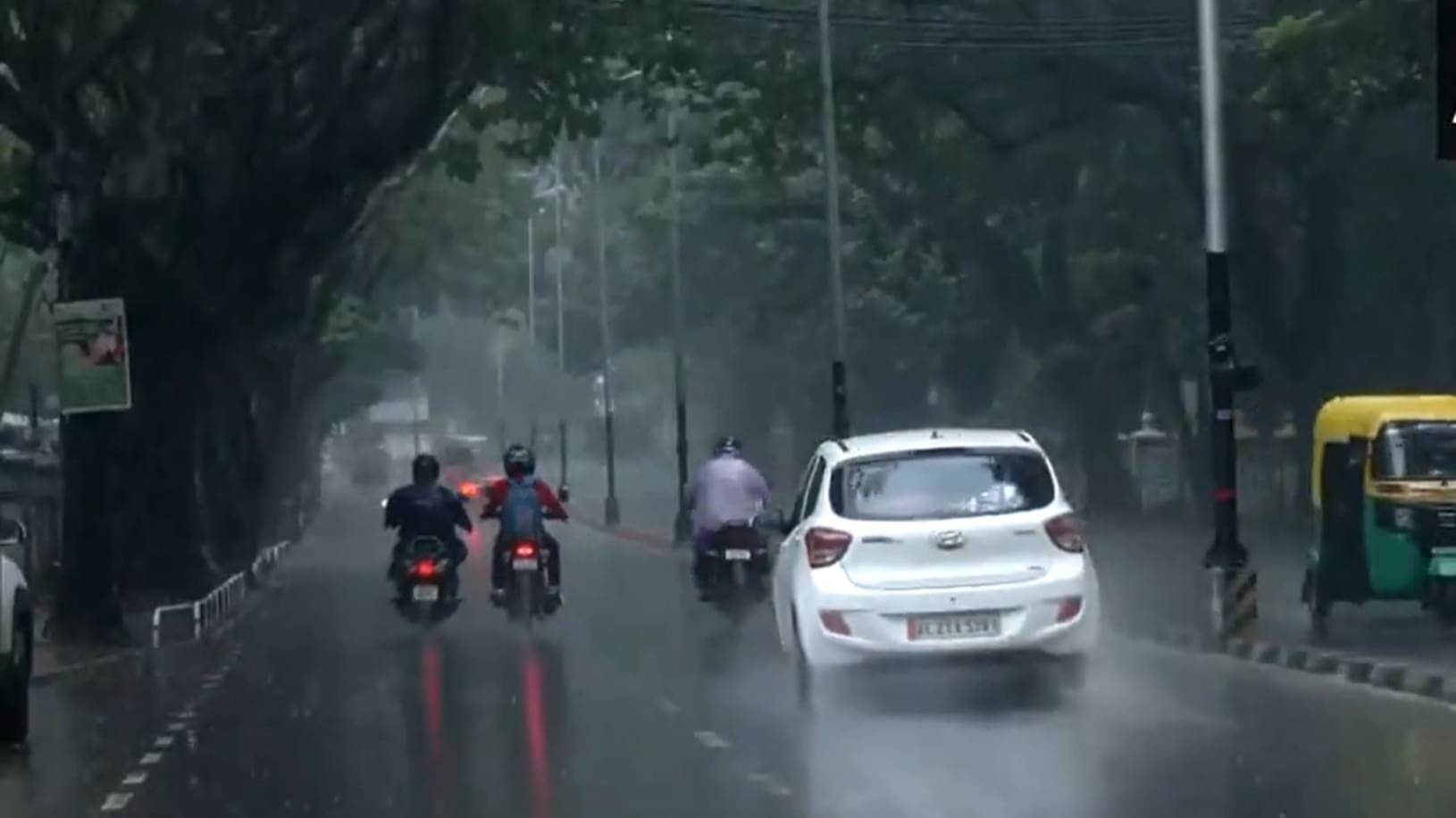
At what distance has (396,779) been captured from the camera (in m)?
16.1

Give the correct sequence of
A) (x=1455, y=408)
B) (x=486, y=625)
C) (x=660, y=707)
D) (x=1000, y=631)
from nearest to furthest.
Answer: (x=1000, y=631) → (x=660, y=707) → (x=1455, y=408) → (x=486, y=625)

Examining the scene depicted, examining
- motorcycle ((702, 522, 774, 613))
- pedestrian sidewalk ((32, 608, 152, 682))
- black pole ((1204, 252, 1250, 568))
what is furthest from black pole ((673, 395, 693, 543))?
black pole ((1204, 252, 1250, 568))

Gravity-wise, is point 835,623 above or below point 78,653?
above

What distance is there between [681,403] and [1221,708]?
39.6 metres

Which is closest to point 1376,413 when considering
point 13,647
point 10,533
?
point 10,533

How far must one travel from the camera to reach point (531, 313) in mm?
106312

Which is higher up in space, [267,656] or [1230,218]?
[1230,218]

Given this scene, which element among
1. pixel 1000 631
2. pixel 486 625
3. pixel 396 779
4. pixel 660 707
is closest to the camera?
pixel 396 779

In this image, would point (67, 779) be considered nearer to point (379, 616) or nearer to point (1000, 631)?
point (1000, 631)

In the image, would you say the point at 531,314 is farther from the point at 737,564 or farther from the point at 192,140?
the point at 737,564

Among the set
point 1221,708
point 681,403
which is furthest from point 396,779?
point 681,403

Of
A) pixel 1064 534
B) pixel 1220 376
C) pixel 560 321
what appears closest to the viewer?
pixel 1064 534

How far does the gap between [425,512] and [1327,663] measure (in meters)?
10.2

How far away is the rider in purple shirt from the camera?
29156mm
